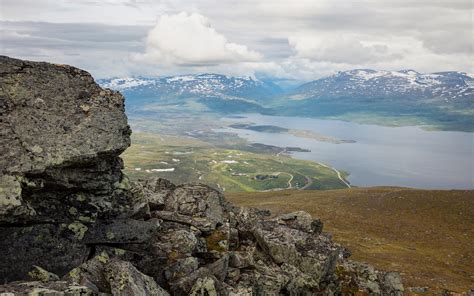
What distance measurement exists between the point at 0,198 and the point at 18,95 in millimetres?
5229

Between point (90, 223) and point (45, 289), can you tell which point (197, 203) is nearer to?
point (90, 223)

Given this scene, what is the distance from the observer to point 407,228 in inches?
2383

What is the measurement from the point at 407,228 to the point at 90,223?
177 feet

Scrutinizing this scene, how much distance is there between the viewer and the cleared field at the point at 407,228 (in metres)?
41.8

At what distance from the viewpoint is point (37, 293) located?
12180 millimetres

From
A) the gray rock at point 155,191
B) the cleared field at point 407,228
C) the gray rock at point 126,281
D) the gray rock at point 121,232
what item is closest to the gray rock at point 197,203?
the gray rock at point 155,191

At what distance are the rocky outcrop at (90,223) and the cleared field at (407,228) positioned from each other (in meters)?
21.7

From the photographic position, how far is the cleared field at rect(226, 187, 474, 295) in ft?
137

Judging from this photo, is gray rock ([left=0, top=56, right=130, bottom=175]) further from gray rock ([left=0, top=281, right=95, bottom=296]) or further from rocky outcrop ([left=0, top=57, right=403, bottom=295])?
gray rock ([left=0, top=281, right=95, bottom=296])

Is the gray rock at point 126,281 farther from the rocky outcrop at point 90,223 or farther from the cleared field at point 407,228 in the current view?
the cleared field at point 407,228

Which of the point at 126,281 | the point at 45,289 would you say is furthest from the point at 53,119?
the point at 45,289

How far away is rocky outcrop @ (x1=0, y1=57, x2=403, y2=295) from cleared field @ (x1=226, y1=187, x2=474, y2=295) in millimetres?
21689

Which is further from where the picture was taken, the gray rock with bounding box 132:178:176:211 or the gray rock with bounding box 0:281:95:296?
the gray rock with bounding box 132:178:176:211

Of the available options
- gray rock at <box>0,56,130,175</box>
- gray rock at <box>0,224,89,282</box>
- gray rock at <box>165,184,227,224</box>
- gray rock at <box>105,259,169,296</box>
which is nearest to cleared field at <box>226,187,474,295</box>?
gray rock at <box>165,184,227,224</box>
